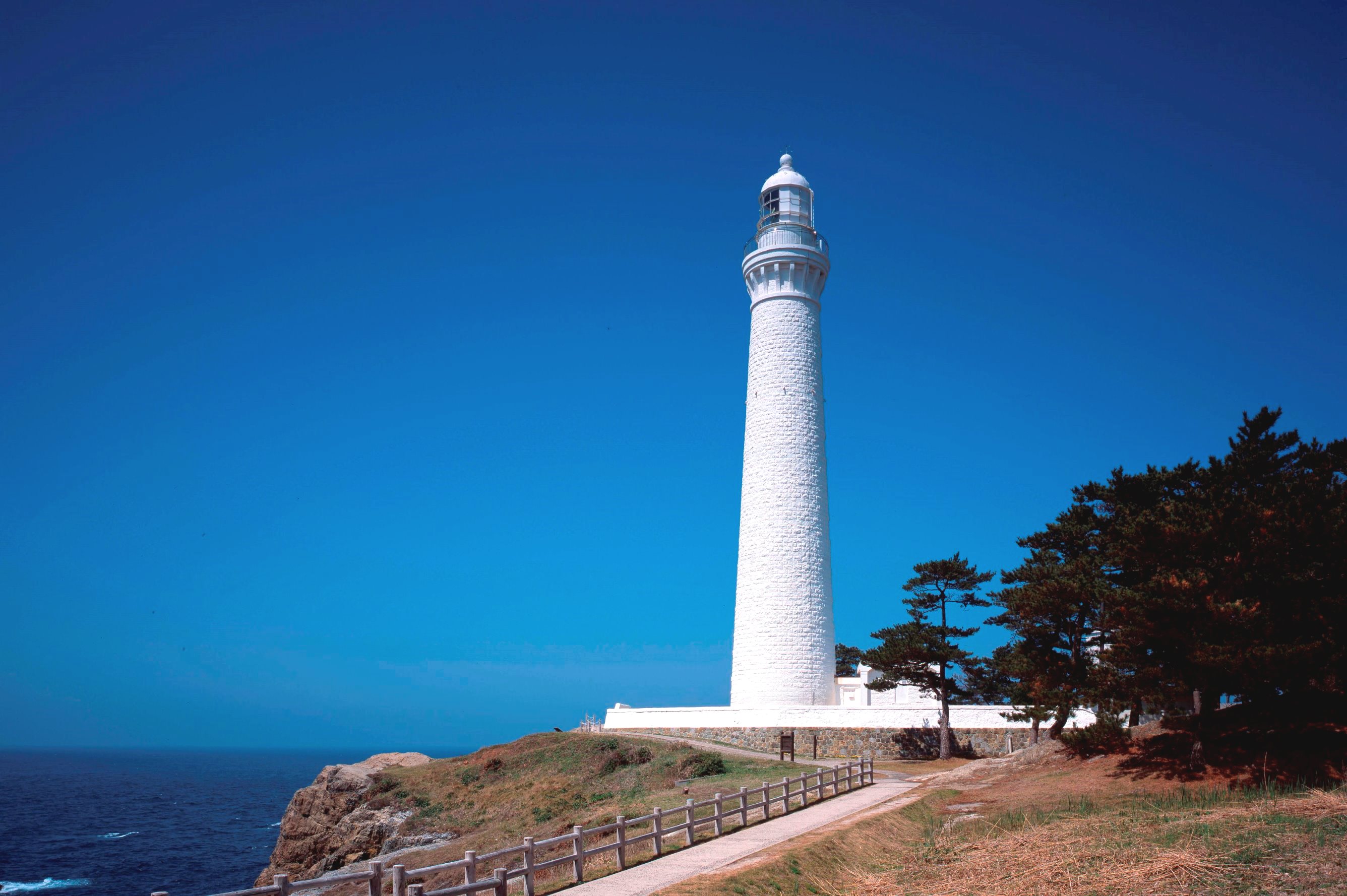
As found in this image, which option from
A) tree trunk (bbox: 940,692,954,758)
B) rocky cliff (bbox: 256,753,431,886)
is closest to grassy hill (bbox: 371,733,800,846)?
rocky cliff (bbox: 256,753,431,886)

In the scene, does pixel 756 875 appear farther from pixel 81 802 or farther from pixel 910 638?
pixel 81 802

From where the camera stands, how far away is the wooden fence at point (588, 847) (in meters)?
12.8

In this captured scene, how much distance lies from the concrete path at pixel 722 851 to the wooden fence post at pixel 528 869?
23.8 inches

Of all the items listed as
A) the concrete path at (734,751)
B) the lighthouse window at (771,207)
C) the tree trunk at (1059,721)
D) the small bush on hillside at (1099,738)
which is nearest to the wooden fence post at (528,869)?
the concrete path at (734,751)

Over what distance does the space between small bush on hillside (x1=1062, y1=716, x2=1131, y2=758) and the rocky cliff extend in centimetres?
2298

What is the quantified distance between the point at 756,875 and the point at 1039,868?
4.44 meters

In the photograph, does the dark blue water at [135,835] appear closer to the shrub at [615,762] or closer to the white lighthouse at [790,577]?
the shrub at [615,762]

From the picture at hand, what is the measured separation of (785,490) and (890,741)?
37.8 feet

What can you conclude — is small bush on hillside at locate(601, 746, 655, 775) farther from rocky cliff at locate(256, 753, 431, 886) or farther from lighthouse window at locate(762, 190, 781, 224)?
lighthouse window at locate(762, 190, 781, 224)

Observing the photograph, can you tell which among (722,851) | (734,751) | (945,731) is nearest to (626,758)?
(734,751)

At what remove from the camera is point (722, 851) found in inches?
692

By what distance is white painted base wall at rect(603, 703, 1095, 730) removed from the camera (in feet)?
123

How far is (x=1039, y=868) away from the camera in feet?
45.4

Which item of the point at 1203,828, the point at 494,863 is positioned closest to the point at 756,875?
the point at 1203,828
